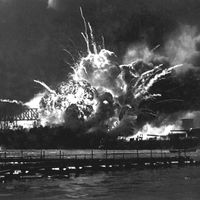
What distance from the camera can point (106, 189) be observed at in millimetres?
Answer: 59938

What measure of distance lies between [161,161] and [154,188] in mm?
46639

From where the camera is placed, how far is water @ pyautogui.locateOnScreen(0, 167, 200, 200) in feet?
Answer: 171

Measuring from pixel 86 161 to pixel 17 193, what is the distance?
40844mm

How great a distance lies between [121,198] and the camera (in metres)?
50.7

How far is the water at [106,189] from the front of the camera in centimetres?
5206

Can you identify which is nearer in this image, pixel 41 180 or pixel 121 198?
pixel 121 198

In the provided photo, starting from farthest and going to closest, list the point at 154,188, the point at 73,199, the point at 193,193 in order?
the point at 154,188, the point at 193,193, the point at 73,199

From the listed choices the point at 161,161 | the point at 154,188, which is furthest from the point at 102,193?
the point at 161,161

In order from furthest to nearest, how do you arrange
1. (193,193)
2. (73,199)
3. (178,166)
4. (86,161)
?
1. (178,166)
2. (86,161)
3. (193,193)
4. (73,199)

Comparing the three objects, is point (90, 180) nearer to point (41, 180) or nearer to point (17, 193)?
point (41, 180)

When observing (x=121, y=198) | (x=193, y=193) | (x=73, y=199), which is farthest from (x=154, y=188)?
(x=73, y=199)

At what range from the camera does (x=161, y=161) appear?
351 feet

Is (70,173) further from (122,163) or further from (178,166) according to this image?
(178,166)

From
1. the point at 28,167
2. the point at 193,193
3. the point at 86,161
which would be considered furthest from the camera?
the point at 86,161
